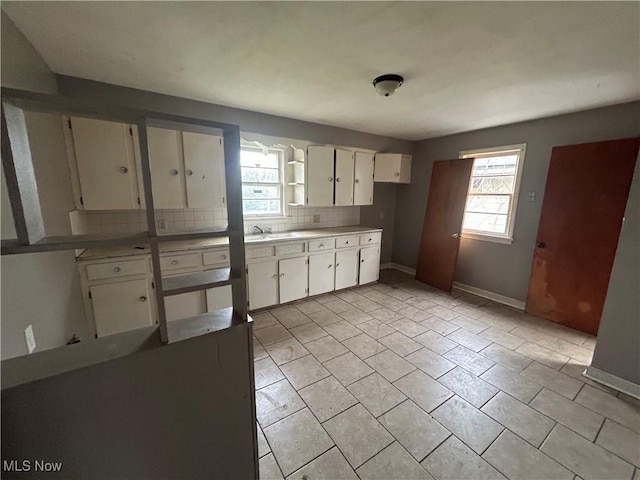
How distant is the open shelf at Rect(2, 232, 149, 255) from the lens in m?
0.74

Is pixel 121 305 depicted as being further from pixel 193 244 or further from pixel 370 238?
pixel 370 238

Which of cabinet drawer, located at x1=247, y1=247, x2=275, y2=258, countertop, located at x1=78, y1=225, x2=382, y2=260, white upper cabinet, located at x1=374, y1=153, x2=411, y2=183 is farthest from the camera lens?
white upper cabinet, located at x1=374, y1=153, x2=411, y2=183

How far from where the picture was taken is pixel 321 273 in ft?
11.5

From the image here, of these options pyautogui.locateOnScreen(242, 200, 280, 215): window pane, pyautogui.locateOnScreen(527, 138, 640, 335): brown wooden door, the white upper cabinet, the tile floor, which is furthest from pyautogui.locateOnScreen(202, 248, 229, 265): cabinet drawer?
pyautogui.locateOnScreen(527, 138, 640, 335): brown wooden door

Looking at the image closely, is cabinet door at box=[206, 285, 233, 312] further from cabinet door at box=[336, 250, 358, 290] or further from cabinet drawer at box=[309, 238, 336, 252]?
cabinet door at box=[336, 250, 358, 290]

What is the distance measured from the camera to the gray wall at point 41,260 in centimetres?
122

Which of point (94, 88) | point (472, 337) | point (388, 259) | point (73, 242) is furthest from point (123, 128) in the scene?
point (388, 259)

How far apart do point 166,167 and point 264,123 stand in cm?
128

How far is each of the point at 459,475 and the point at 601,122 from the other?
11.8ft

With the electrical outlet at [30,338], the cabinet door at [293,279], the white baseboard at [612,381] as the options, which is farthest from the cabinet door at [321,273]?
the white baseboard at [612,381]

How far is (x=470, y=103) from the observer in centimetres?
262

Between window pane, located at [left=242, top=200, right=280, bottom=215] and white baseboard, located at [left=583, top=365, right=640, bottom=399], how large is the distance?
3532 millimetres

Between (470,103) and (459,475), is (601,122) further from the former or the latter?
(459,475)

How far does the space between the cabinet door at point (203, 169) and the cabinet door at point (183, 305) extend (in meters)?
0.95
